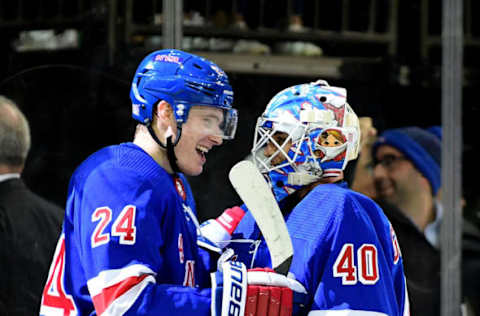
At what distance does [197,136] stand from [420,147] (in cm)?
224

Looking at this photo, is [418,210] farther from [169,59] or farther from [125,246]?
[125,246]

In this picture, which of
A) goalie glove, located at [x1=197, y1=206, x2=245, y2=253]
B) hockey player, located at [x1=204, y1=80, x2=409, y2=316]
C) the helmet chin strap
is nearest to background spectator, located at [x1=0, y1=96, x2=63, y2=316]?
goalie glove, located at [x1=197, y1=206, x2=245, y2=253]

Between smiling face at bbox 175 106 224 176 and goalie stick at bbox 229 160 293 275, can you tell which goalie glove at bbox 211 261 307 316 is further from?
smiling face at bbox 175 106 224 176

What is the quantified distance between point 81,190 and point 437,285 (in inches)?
102

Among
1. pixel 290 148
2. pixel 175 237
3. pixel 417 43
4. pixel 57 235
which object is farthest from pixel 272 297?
pixel 417 43

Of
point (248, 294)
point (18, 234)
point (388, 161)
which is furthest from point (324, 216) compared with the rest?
point (388, 161)

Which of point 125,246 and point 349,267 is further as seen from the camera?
point 349,267

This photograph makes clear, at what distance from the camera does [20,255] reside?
326 centimetres

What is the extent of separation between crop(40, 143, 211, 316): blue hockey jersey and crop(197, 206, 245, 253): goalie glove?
0.14m

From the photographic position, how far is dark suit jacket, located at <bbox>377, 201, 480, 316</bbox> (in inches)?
162

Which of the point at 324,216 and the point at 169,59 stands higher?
the point at 169,59

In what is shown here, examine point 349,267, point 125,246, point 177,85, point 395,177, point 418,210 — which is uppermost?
point 177,85

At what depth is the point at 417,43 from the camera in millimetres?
4133

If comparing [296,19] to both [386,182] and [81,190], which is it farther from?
[81,190]
